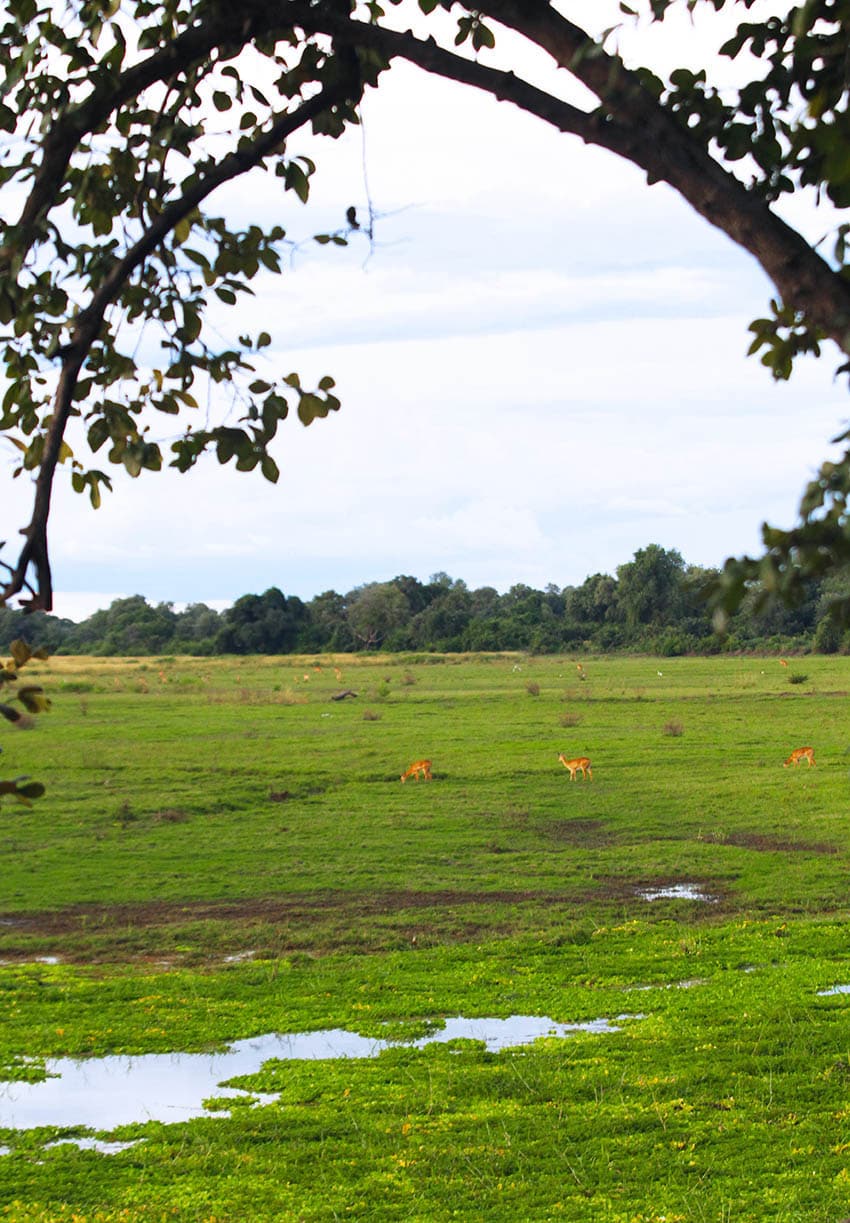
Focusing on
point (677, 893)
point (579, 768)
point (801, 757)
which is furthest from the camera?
point (801, 757)

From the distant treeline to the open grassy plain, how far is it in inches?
1565

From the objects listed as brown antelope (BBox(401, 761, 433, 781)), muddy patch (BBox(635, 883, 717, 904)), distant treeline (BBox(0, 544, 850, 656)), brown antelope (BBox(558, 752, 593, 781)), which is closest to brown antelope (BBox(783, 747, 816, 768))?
brown antelope (BBox(558, 752, 593, 781))

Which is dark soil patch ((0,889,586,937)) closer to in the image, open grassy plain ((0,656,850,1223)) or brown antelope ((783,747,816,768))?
open grassy plain ((0,656,850,1223))

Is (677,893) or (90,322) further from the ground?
(90,322)

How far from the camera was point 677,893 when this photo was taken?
528 inches

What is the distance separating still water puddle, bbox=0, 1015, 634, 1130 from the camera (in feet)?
23.9

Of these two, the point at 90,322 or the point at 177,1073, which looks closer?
the point at 90,322

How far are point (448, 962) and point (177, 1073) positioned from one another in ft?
10.3

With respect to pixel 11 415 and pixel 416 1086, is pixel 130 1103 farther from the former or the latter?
pixel 11 415

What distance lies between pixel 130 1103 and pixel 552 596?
88.3 metres

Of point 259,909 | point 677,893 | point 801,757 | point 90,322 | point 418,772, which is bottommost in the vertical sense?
point 677,893

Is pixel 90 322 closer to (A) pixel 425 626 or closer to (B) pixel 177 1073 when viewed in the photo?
(B) pixel 177 1073

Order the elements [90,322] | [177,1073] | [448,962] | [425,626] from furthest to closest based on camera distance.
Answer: [425,626], [448,962], [177,1073], [90,322]

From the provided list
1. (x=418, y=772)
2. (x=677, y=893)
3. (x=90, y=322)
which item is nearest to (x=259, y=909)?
(x=677, y=893)
